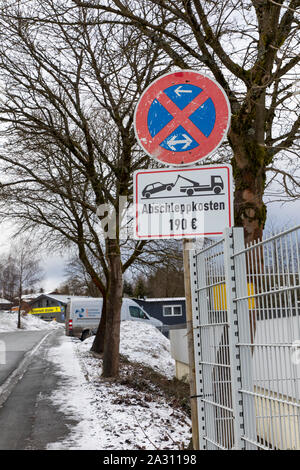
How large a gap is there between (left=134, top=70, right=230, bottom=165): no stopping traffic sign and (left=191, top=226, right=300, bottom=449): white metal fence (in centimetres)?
86

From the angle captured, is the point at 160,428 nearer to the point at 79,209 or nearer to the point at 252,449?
the point at 252,449

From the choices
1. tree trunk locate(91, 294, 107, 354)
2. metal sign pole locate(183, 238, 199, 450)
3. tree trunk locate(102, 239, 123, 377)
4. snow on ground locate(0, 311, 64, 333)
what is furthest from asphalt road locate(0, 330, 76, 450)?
snow on ground locate(0, 311, 64, 333)

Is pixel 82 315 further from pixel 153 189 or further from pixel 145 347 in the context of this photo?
pixel 153 189

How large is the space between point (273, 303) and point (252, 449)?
1.00m

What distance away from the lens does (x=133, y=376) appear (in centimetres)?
1352

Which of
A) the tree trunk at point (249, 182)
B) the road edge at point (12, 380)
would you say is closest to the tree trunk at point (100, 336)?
the road edge at point (12, 380)

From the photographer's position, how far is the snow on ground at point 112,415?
22.6 ft

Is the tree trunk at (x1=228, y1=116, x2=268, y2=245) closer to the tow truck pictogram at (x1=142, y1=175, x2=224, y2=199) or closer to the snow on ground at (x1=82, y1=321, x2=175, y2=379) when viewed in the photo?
the tow truck pictogram at (x1=142, y1=175, x2=224, y2=199)

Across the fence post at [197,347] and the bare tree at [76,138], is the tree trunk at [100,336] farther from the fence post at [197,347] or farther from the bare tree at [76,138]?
the fence post at [197,347]

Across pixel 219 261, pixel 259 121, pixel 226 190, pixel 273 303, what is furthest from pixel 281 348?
pixel 259 121

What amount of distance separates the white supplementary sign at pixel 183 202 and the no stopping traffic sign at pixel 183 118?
0.65 feet

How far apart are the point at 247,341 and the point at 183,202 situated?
1238 millimetres

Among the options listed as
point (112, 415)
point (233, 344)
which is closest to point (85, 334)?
point (112, 415)

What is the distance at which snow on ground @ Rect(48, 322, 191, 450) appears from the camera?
6891mm
